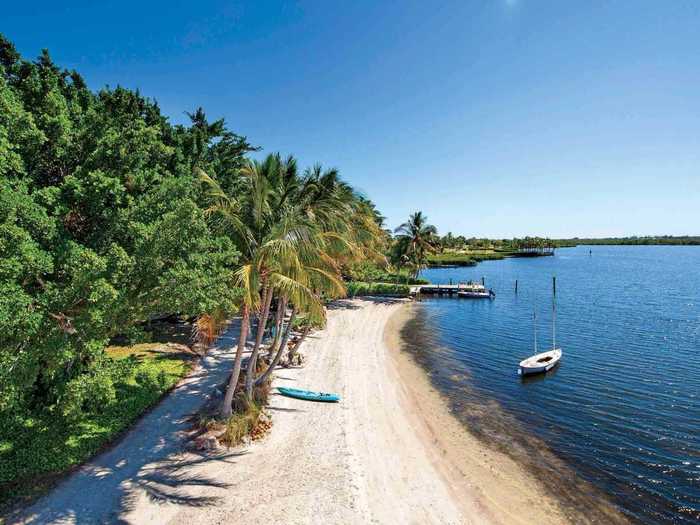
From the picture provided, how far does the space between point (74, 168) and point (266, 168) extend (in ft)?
22.3

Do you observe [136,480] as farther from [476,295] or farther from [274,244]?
[476,295]

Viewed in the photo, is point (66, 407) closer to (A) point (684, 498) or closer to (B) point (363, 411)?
(B) point (363, 411)

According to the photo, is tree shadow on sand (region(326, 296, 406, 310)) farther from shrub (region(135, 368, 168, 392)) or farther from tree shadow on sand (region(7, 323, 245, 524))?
tree shadow on sand (region(7, 323, 245, 524))

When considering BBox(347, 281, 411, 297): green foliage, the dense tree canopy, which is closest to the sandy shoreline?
the dense tree canopy

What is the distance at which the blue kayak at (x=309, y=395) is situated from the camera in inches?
672

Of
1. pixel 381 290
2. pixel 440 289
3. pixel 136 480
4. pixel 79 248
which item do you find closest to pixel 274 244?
pixel 79 248

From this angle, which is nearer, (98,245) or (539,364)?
(98,245)

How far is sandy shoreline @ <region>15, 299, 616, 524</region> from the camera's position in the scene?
9781 millimetres

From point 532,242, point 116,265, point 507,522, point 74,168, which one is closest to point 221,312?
point 116,265

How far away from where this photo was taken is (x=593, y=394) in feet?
69.6

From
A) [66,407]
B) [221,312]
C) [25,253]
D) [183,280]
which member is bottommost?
[66,407]

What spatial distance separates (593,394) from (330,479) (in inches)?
726

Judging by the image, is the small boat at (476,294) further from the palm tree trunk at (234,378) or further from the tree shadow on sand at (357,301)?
the palm tree trunk at (234,378)

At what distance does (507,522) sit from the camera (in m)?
11.0
